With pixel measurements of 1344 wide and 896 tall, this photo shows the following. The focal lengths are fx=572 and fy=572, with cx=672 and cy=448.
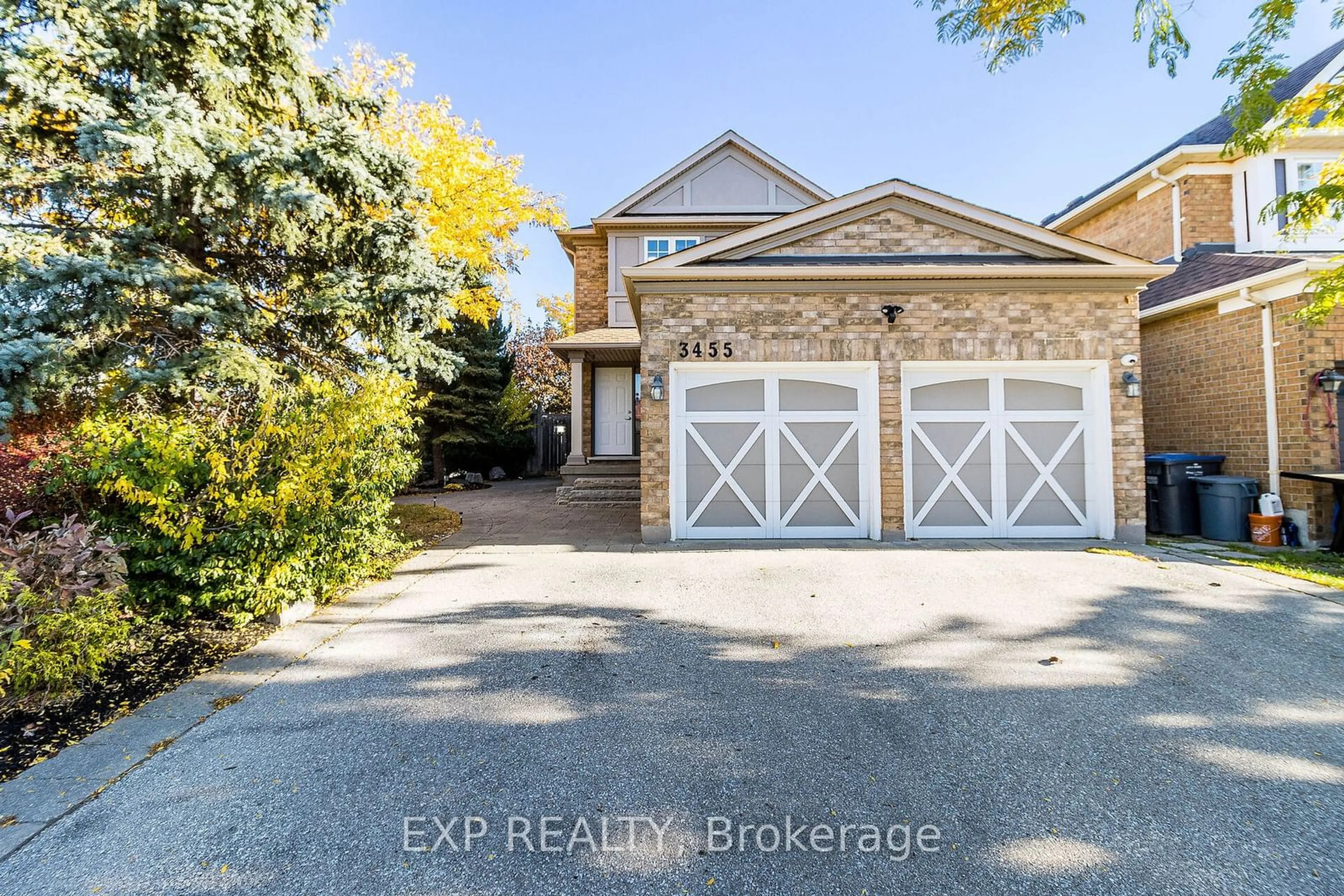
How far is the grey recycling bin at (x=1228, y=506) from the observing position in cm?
771

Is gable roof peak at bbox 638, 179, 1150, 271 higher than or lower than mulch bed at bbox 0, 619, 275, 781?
higher

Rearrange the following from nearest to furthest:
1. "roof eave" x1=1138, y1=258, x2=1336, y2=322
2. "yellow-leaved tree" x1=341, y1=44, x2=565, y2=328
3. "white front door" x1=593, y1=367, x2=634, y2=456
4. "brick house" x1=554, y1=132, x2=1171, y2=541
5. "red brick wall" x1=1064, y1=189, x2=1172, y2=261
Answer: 1. "roof eave" x1=1138, y1=258, x2=1336, y2=322
2. "brick house" x1=554, y1=132, x2=1171, y2=541
3. "yellow-leaved tree" x1=341, y1=44, x2=565, y2=328
4. "red brick wall" x1=1064, y1=189, x2=1172, y2=261
5. "white front door" x1=593, y1=367, x2=634, y2=456

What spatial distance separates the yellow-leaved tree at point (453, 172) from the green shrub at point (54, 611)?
16.9 ft

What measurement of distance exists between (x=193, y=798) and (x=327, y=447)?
9.54 feet

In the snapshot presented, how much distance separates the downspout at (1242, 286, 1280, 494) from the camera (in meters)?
7.68

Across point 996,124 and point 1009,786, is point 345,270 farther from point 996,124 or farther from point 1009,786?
point 996,124

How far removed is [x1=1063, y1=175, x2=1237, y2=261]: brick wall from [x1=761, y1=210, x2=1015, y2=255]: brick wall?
20.6 feet

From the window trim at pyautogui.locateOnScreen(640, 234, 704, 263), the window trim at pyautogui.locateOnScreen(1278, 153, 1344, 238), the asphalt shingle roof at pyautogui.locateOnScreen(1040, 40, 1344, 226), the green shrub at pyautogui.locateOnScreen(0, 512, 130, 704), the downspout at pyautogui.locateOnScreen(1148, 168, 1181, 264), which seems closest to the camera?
the green shrub at pyautogui.locateOnScreen(0, 512, 130, 704)

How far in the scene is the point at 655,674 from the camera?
144 inches

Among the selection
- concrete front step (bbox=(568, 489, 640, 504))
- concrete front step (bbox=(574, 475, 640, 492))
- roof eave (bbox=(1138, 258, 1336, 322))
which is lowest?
concrete front step (bbox=(568, 489, 640, 504))

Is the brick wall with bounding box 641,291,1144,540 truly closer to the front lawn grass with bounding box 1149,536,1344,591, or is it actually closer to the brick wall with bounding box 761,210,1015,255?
the brick wall with bounding box 761,210,1015,255

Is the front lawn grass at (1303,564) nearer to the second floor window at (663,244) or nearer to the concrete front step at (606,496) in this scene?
the concrete front step at (606,496)

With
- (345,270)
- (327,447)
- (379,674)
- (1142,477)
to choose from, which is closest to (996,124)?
(1142,477)

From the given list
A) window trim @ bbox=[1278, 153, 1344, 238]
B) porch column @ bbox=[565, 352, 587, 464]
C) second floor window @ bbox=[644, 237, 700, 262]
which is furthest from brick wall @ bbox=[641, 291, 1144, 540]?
second floor window @ bbox=[644, 237, 700, 262]
